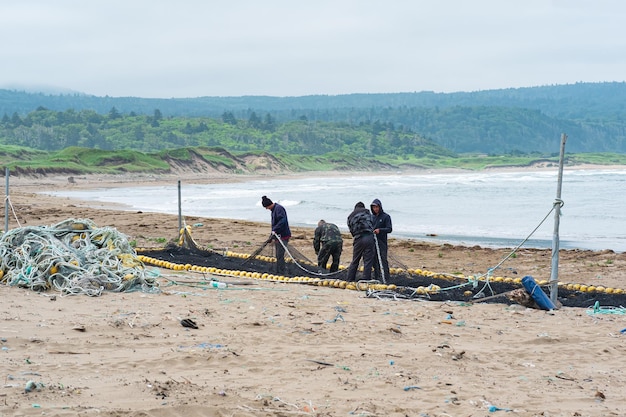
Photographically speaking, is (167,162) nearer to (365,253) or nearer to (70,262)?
(365,253)

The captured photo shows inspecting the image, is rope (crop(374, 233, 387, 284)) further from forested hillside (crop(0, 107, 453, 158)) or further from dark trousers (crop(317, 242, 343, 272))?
forested hillside (crop(0, 107, 453, 158))

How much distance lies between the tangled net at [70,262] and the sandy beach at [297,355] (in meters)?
0.21

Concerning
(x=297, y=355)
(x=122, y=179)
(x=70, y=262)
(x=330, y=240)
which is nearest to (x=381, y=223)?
(x=330, y=240)

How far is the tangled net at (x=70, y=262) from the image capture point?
9.03 metres

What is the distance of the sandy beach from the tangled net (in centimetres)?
21

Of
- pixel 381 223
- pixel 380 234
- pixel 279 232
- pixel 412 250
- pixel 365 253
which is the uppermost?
pixel 381 223

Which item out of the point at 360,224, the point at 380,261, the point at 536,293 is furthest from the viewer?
the point at 380,261

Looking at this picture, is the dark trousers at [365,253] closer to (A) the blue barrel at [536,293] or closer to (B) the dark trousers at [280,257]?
(B) the dark trousers at [280,257]

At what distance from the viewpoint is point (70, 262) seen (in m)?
9.38

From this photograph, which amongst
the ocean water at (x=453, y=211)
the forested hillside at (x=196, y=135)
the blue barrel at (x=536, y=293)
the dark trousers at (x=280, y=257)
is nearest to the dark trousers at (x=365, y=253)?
the dark trousers at (x=280, y=257)

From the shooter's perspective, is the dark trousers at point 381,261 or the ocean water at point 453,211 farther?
the ocean water at point 453,211

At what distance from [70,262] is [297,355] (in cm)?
414

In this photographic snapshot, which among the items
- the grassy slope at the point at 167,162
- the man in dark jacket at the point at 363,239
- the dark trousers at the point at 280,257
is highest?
the man in dark jacket at the point at 363,239

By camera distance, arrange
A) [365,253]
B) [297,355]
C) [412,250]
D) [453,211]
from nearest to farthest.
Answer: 1. [297,355]
2. [365,253]
3. [412,250]
4. [453,211]
